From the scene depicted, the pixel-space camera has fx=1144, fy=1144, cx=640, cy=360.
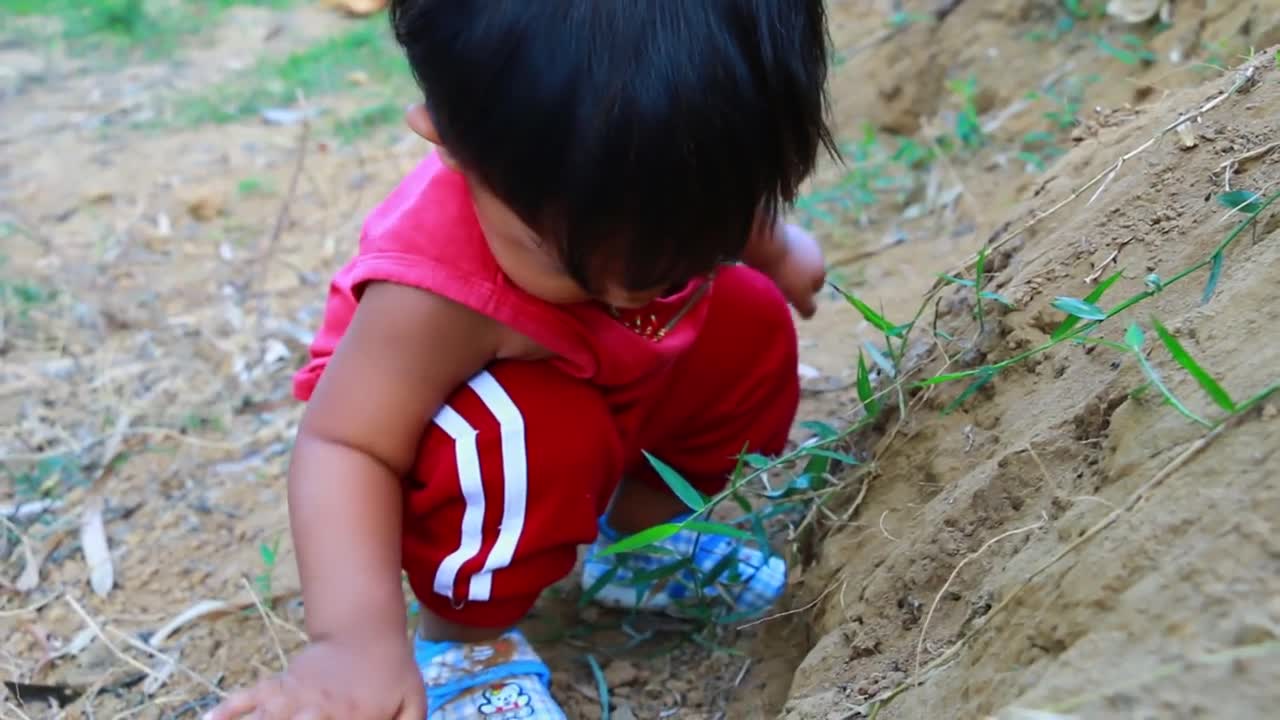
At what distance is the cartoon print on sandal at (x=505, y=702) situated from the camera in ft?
4.75

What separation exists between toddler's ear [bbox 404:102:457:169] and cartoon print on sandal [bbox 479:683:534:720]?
A: 67 cm

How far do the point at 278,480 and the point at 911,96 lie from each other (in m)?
2.01

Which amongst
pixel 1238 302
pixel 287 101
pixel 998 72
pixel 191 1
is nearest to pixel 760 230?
pixel 1238 302

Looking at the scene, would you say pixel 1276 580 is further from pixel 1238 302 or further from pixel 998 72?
pixel 998 72

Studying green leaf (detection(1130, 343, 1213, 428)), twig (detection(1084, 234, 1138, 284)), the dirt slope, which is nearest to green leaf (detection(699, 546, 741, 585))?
the dirt slope

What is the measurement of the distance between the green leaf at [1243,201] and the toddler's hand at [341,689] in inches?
39.7

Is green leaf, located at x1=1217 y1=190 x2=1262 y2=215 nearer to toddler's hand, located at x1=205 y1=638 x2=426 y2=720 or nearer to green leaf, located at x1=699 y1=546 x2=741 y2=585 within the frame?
green leaf, located at x1=699 y1=546 x2=741 y2=585

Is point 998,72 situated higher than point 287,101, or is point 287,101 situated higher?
point 998,72

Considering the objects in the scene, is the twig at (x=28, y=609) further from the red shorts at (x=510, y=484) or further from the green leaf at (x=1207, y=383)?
the green leaf at (x=1207, y=383)

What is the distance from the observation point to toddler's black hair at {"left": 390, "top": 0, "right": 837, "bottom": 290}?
109cm

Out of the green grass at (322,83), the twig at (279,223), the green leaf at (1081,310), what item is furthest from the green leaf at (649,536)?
the green grass at (322,83)

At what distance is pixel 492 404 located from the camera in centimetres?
143

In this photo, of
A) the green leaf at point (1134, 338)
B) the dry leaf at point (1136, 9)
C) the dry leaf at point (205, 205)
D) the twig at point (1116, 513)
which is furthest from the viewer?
the dry leaf at point (205, 205)

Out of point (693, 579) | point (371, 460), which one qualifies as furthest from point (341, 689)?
point (693, 579)
